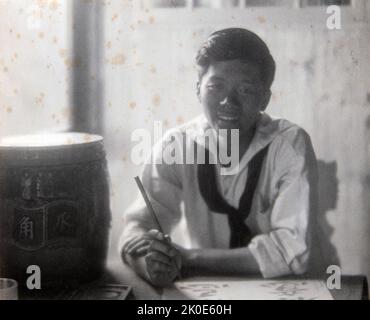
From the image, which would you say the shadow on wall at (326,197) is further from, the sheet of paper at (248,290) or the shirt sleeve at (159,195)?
the shirt sleeve at (159,195)

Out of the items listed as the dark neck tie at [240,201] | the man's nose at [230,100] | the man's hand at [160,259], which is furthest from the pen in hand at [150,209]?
the man's nose at [230,100]

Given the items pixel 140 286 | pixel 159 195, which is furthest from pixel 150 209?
pixel 140 286

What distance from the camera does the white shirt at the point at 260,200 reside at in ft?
3.48

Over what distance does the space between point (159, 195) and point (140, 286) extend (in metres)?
0.18

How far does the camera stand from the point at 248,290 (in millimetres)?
1029

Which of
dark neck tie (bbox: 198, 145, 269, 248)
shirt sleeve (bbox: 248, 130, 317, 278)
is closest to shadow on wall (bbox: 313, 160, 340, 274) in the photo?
shirt sleeve (bbox: 248, 130, 317, 278)

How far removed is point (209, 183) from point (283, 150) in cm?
16

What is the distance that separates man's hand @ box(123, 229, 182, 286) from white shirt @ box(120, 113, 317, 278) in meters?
0.04

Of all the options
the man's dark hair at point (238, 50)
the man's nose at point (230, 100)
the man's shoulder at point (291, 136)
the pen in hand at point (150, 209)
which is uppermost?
the man's dark hair at point (238, 50)

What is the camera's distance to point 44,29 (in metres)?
1.15

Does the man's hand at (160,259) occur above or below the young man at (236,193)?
below

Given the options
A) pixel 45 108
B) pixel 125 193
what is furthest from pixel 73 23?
pixel 125 193

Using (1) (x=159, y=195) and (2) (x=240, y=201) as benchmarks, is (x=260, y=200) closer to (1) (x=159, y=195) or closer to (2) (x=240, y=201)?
(2) (x=240, y=201)

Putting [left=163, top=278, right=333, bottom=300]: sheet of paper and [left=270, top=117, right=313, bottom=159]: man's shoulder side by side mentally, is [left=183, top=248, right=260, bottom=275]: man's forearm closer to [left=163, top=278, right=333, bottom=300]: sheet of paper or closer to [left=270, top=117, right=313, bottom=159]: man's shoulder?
[left=163, top=278, right=333, bottom=300]: sheet of paper
